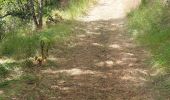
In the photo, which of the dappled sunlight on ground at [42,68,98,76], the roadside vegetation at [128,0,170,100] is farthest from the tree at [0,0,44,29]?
the dappled sunlight on ground at [42,68,98,76]

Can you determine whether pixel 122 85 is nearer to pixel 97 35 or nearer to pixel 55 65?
pixel 55 65

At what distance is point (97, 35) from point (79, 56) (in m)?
3.00

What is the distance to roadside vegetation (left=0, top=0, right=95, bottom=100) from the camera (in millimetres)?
8523

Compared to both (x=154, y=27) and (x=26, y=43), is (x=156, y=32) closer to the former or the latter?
(x=154, y=27)

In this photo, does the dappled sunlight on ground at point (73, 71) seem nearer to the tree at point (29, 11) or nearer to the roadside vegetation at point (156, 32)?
the roadside vegetation at point (156, 32)

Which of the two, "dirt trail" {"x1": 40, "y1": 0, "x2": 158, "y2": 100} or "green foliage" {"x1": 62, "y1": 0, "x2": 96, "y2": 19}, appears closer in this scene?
"dirt trail" {"x1": 40, "y1": 0, "x2": 158, "y2": 100}

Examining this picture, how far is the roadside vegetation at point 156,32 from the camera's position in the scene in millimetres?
8581

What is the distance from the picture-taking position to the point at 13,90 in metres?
8.09

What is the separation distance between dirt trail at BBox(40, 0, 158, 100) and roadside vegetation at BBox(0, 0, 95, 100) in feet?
1.46

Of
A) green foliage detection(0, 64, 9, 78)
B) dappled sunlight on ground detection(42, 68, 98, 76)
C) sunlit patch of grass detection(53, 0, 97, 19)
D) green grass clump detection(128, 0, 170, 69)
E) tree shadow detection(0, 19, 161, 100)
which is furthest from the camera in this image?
sunlit patch of grass detection(53, 0, 97, 19)

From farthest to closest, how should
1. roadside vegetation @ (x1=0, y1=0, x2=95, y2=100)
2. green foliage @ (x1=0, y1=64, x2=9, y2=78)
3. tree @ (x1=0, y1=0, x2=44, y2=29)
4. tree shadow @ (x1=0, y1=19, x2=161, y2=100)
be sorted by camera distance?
tree @ (x1=0, y1=0, x2=44, y2=29) → green foliage @ (x1=0, y1=64, x2=9, y2=78) → roadside vegetation @ (x1=0, y1=0, x2=95, y2=100) → tree shadow @ (x1=0, y1=19, x2=161, y2=100)

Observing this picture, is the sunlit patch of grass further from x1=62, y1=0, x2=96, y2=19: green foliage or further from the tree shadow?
the tree shadow

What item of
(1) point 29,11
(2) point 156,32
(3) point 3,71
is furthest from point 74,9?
(3) point 3,71

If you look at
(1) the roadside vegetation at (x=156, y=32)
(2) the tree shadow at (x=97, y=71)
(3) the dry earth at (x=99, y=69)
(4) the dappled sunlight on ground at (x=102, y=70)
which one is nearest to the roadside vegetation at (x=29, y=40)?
(2) the tree shadow at (x=97, y=71)
